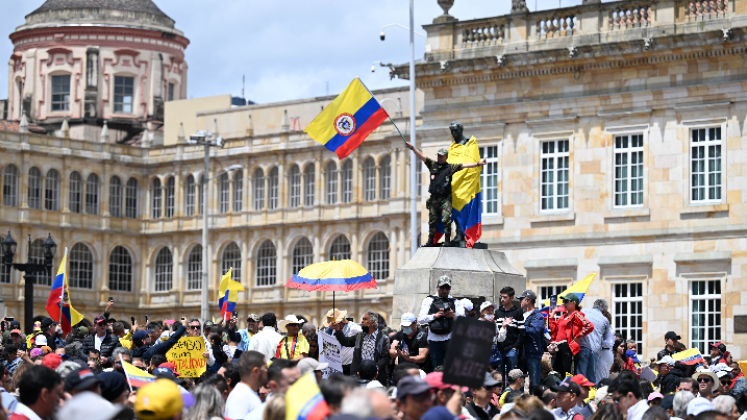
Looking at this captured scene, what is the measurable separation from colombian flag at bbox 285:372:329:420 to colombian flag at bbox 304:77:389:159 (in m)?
12.6

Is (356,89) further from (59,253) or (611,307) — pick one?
(59,253)

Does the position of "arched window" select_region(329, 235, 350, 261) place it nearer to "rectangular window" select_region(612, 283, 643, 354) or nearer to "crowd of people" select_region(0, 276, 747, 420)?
"rectangular window" select_region(612, 283, 643, 354)

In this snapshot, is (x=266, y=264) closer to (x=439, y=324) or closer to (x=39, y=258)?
(x=39, y=258)

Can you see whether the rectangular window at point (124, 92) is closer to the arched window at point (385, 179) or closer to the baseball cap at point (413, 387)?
the arched window at point (385, 179)

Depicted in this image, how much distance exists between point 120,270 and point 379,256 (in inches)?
531

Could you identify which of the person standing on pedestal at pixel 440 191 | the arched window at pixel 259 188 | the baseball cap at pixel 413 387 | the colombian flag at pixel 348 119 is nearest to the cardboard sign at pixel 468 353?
the baseball cap at pixel 413 387

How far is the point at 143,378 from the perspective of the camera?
40.0ft

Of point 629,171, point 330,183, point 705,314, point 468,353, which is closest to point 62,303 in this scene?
point 629,171

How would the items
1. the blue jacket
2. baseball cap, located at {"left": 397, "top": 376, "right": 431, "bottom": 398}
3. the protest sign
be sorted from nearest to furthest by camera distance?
baseball cap, located at {"left": 397, "top": 376, "right": 431, "bottom": 398}
the protest sign
the blue jacket

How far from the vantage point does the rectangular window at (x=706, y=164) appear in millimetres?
33750

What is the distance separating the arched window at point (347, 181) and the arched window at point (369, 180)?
0.62m

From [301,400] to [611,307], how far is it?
2642cm

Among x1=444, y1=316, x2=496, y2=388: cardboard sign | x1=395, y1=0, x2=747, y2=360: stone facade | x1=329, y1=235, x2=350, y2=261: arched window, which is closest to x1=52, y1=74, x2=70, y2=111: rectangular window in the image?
x1=329, y1=235, x2=350, y2=261: arched window

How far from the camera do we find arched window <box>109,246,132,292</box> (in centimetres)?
6706
